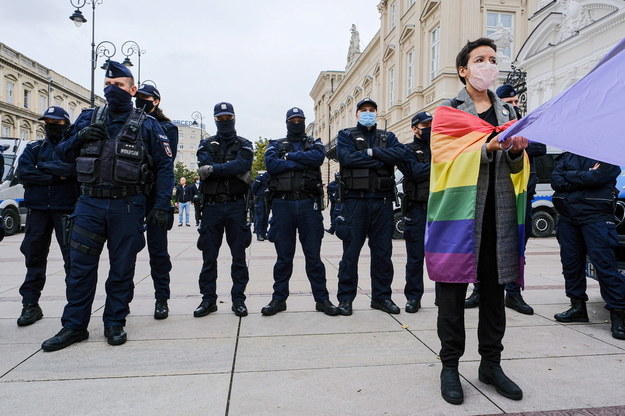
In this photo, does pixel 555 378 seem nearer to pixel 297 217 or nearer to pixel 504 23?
pixel 297 217

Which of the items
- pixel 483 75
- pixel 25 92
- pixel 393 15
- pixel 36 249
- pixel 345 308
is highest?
pixel 393 15

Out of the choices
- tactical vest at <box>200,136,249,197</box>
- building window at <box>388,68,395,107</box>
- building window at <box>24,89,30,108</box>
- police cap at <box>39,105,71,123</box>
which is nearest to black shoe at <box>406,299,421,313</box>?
tactical vest at <box>200,136,249,197</box>

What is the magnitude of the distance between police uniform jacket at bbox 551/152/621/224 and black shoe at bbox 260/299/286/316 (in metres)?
2.92

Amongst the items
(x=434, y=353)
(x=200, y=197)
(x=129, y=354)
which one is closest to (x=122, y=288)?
(x=129, y=354)

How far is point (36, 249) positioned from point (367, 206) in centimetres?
325

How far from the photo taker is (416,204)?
4.89 metres

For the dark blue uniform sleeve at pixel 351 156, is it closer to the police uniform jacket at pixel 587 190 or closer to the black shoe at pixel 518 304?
the police uniform jacket at pixel 587 190

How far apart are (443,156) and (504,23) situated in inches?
917

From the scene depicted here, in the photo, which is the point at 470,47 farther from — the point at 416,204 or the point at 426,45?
the point at 426,45

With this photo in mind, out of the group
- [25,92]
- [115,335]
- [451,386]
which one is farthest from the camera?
[25,92]

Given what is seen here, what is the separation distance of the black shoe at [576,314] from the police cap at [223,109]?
380 cm

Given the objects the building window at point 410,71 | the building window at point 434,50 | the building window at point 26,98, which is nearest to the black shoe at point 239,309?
the building window at point 434,50

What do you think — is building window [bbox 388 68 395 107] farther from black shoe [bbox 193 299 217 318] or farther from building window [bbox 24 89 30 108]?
building window [bbox 24 89 30 108]

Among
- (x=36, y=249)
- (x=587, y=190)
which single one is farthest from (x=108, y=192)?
(x=587, y=190)
